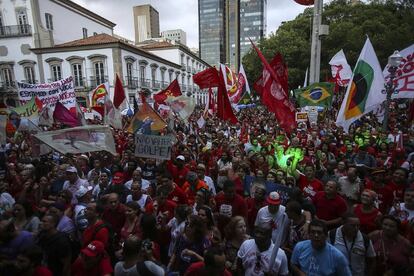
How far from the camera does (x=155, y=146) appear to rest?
21.5 ft

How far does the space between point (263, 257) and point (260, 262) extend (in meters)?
0.06

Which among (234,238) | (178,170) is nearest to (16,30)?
(178,170)

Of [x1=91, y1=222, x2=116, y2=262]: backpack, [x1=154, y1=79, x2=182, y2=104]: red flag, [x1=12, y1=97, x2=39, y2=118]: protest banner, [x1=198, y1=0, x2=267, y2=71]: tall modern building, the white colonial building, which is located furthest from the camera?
[x1=198, y1=0, x2=267, y2=71]: tall modern building

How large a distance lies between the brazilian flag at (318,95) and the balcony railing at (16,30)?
35.0 metres

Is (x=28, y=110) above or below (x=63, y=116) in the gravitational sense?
above

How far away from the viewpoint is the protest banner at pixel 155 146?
6.49m

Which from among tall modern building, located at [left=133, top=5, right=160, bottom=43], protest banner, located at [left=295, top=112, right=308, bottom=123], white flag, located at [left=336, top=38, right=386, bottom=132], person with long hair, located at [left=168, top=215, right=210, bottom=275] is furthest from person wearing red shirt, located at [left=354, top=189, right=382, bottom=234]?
tall modern building, located at [left=133, top=5, right=160, bottom=43]

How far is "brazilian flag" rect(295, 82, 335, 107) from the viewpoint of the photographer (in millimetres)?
10953

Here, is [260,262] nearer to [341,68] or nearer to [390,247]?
[390,247]

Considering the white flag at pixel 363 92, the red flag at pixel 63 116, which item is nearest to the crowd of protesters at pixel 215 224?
the white flag at pixel 363 92

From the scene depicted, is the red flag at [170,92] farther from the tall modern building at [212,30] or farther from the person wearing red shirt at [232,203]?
the tall modern building at [212,30]

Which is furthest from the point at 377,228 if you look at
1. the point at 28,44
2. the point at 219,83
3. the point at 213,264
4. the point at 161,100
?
the point at 28,44

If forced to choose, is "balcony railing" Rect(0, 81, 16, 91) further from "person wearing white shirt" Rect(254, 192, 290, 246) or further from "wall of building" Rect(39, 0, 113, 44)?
"person wearing white shirt" Rect(254, 192, 290, 246)

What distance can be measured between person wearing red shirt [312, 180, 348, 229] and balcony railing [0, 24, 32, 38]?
39.5 meters
